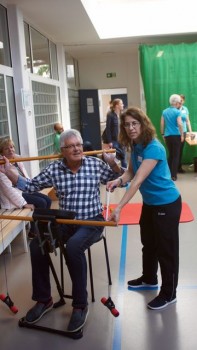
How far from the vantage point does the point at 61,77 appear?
306 inches

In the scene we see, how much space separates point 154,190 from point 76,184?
0.51 meters

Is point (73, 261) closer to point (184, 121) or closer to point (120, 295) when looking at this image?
point (120, 295)

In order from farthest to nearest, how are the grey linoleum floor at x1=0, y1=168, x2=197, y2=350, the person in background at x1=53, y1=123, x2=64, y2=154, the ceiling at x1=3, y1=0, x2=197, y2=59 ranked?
the person in background at x1=53, y1=123, x2=64, y2=154, the ceiling at x1=3, y1=0, x2=197, y2=59, the grey linoleum floor at x1=0, y1=168, x2=197, y2=350

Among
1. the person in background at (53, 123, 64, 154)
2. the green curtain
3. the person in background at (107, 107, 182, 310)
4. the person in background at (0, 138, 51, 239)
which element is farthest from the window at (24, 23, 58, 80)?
the person in background at (107, 107, 182, 310)

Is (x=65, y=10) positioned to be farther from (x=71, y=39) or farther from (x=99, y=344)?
(x=99, y=344)

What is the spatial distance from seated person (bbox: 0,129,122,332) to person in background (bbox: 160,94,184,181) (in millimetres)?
4154

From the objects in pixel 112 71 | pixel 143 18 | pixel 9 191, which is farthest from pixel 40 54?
pixel 112 71

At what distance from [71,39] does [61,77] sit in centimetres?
80

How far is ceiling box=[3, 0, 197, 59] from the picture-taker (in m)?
4.82

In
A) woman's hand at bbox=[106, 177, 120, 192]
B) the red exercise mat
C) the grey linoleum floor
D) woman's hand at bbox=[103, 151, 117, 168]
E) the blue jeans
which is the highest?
woman's hand at bbox=[103, 151, 117, 168]

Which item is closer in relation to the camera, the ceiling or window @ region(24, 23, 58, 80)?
the ceiling

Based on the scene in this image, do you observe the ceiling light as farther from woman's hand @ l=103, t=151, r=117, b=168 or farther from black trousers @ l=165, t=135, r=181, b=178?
woman's hand @ l=103, t=151, r=117, b=168

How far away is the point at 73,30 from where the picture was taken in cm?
652

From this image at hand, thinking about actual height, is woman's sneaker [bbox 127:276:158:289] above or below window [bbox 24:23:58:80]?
below
